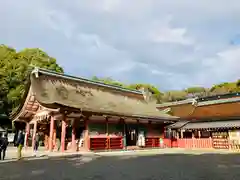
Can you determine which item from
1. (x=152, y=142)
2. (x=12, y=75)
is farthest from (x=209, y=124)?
(x=12, y=75)

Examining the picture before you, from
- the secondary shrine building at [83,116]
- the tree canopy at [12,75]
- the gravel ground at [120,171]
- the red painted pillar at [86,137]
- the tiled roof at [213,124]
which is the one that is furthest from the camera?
the tree canopy at [12,75]

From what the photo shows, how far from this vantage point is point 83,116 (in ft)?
62.0

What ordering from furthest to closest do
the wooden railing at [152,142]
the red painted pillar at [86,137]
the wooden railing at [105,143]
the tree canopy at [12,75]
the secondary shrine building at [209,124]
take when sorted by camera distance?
1. the tree canopy at [12,75]
2. the wooden railing at [152,142]
3. the secondary shrine building at [209,124]
4. the wooden railing at [105,143]
5. the red painted pillar at [86,137]

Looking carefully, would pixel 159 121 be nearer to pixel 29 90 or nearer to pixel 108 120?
pixel 108 120

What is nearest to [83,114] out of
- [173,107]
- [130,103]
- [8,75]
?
[130,103]

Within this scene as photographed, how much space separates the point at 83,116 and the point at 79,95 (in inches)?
164

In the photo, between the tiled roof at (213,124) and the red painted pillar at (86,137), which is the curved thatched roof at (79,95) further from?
the tiled roof at (213,124)

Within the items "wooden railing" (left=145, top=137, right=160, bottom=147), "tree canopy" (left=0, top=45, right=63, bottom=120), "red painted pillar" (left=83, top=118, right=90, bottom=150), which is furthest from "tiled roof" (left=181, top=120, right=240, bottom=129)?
"tree canopy" (left=0, top=45, right=63, bottom=120)

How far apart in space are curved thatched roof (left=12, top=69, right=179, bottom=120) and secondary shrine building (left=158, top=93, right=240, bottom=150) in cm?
304

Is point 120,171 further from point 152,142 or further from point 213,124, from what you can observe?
point 213,124

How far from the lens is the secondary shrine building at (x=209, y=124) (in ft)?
77.0

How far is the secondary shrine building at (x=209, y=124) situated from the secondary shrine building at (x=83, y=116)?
2133mm

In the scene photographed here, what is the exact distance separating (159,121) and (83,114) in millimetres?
9828

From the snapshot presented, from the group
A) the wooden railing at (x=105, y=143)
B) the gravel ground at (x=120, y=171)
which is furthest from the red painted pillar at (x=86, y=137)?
the gravel ground at (x=120, y=171)
